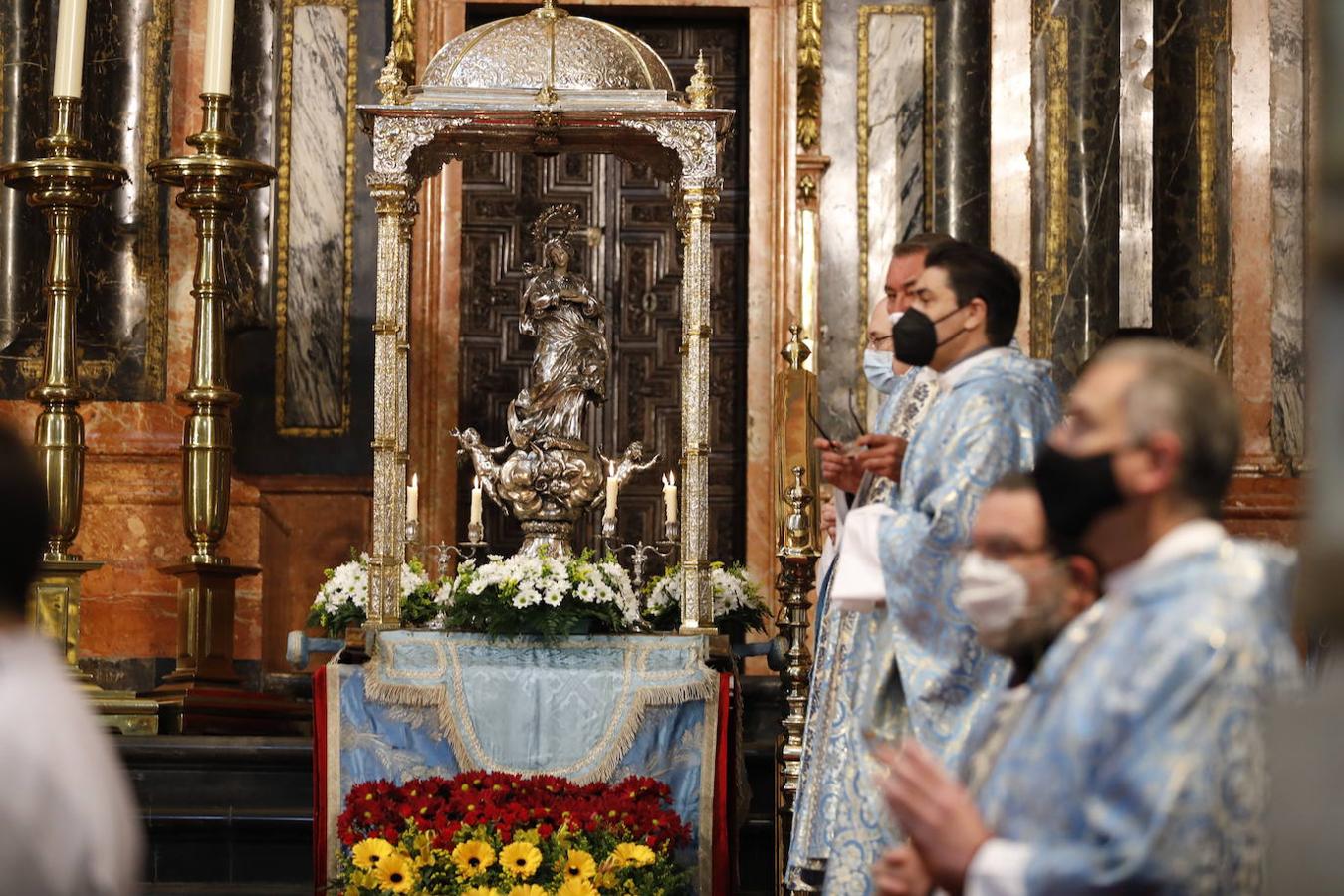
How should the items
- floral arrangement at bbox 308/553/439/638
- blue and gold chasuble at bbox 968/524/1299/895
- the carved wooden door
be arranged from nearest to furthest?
blue and gold chasuble at bbox 968/524/1299/895 → floral arrangement at bbox 308/553/439/638 → the carved wooden door

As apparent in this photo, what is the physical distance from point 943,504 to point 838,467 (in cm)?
60

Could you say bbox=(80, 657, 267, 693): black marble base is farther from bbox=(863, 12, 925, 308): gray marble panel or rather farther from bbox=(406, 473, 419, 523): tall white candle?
bbox=(863, 12, 925, 308): gray marble panel

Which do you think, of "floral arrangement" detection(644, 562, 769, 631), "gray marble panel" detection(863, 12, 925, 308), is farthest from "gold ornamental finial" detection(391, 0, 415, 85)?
"floral arrangement" detection(644, 562, 769, 631)

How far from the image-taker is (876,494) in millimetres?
5328

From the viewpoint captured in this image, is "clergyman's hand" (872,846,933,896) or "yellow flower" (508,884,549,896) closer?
"clergyman's hand" (872,846,933,896)

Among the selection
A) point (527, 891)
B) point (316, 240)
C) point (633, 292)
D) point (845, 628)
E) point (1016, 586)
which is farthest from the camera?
point (633, 292)

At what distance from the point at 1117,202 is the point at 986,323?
5.12 m

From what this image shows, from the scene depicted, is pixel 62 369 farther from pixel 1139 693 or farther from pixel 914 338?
pixel 1139 693

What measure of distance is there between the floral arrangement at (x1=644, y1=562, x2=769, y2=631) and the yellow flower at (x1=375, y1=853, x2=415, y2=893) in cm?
184

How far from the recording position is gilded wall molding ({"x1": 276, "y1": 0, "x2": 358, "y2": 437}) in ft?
33.6

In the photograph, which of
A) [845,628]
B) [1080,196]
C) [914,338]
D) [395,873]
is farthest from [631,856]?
[1080,196]

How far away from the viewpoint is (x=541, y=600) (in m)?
7.51

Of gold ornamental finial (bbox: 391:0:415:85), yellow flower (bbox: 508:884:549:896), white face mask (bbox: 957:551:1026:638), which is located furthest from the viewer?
gold ornamental finial (bbox: 391:0:415:85)

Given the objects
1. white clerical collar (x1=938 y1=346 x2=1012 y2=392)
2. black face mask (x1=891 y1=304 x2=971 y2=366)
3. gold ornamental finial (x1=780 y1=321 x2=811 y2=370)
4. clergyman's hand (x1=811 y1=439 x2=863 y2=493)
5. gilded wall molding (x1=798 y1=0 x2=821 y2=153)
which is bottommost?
clergyman's hand (x1=811 y1=439 x2=863 y2=493)
